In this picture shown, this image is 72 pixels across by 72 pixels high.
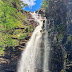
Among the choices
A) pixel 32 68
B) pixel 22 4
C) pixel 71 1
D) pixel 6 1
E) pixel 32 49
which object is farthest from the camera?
pixel 22 4

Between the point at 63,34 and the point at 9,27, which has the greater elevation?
the point at 9,27

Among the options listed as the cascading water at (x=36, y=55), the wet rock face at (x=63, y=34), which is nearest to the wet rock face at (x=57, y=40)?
the wet rock face at (x=63, y=34)

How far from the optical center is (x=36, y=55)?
3277 millimetres

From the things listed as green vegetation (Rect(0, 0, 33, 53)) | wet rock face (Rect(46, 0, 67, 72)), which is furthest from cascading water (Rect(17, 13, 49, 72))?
green vegetation (Rect(0, 0, 33, 53))

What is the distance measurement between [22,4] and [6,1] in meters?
0.84

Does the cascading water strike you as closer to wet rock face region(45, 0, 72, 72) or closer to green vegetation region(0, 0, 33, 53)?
wet rock face region(45, 0, 72, 72)

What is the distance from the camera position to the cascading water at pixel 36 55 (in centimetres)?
313

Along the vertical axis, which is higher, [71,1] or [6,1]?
[6,1]

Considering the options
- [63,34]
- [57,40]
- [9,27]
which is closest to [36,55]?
[57,40]

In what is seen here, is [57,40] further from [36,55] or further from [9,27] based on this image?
[9,27]

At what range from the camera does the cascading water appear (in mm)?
3130

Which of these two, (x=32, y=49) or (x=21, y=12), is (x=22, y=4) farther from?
(x=32, y=49)

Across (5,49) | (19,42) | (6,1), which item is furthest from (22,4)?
(5,49)

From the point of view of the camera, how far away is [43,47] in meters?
3.33
